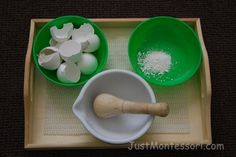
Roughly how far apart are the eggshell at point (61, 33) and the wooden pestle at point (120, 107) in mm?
186

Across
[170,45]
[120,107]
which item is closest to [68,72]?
[120,107]

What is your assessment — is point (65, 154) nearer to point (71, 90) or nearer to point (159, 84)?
point (71, 90)

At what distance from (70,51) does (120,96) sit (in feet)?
0.56

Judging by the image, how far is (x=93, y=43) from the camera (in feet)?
2.57

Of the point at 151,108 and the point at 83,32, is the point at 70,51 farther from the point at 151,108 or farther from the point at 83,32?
the point at 151,108

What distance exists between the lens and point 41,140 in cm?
77

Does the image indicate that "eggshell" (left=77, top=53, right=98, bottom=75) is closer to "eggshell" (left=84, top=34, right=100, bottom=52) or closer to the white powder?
"eggshell" (left=84, top=34, right=100, bottom=52)

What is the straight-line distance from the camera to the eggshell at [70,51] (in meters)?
0.74

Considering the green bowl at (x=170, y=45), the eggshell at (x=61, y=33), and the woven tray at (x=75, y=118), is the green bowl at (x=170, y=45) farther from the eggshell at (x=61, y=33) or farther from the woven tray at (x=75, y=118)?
the eggshell at (x=61, y=33)

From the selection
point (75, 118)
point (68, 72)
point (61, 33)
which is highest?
point (61, 33)

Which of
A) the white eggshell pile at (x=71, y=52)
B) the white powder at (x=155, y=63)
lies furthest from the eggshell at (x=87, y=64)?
the white powder at (x=155, y=63)

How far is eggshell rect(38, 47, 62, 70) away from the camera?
0.75 meters

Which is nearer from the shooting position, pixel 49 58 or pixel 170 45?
pixel 49 58

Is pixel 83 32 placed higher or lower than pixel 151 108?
higher
